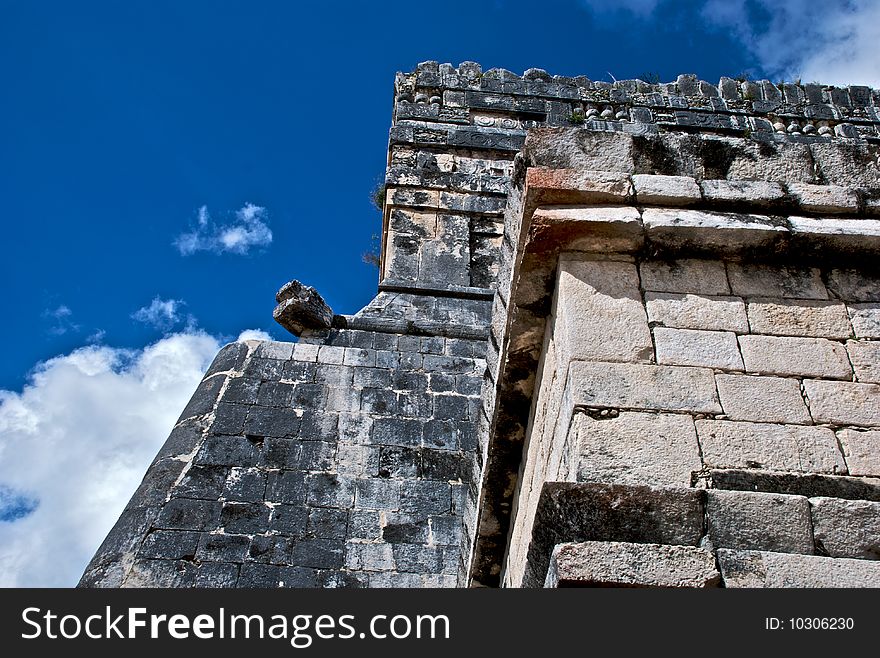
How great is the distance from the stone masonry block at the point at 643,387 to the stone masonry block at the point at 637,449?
5 cm

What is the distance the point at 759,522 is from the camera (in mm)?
2533

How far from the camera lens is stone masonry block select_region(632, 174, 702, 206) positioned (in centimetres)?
332

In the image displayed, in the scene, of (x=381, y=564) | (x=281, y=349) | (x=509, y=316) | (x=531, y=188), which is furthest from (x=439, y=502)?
(x=531, y=188)

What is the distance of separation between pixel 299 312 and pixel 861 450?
231 inches

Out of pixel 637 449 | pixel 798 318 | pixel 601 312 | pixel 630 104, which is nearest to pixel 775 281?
pixel 798 318

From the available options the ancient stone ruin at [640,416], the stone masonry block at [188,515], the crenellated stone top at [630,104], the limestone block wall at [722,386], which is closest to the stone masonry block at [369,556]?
the ancient stone ruin at [640,416]

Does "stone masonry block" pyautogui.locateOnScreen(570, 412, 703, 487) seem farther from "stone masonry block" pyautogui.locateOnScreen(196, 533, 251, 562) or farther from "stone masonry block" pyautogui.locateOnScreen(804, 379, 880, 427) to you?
"stone masonry block" pyautogui.locateOnScreen(196, 533, 251, 562)

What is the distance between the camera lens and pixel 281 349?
7578mm

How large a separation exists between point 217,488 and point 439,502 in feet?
5.35

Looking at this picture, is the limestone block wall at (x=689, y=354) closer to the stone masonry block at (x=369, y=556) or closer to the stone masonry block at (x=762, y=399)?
the stone masonry block at (x=762, y=399)

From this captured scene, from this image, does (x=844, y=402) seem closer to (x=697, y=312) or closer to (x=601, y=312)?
(x=697, y=312)

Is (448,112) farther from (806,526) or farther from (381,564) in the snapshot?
(806,526)

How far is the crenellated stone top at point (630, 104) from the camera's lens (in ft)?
35.0
